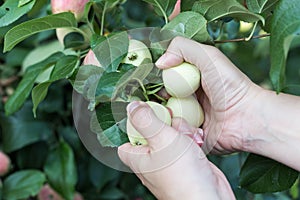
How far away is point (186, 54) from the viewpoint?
0.80 meters

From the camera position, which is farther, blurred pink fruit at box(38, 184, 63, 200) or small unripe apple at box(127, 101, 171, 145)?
blurred pink fruit at box(38, 184, 63, 200)

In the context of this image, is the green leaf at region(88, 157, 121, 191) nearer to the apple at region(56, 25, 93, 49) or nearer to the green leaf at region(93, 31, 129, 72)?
the apple at region(56, 25, 93, 49)

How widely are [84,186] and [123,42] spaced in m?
0.81

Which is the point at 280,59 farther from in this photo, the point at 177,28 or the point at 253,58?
the point at 253,58

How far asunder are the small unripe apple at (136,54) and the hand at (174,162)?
93 mm

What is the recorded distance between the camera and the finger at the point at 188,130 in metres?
0.80

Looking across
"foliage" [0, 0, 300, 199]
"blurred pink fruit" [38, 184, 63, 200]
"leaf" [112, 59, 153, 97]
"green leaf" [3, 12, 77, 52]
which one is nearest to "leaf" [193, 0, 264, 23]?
"foliage" [0, 0, 300, 199]

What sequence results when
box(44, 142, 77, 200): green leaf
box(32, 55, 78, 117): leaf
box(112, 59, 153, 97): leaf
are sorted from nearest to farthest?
box(112, 59, 153, 97): leaf < box(32, 55, 78, 117): leaf < box(44, 142, 77, 200): green leaf

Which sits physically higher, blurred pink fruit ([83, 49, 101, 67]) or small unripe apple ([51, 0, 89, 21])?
small unripe apple ([51, 0, 89, 21])

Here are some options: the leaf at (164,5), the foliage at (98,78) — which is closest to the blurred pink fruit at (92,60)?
the foliage at (98,78)

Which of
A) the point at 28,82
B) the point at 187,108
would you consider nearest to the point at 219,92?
the point at 187,108

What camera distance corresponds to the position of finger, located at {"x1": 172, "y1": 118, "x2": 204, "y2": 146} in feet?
2.64

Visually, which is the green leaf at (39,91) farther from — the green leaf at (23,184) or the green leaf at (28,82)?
the green leaf at (23,184)

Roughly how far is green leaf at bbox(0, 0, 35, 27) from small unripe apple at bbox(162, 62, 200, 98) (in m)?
0.23
